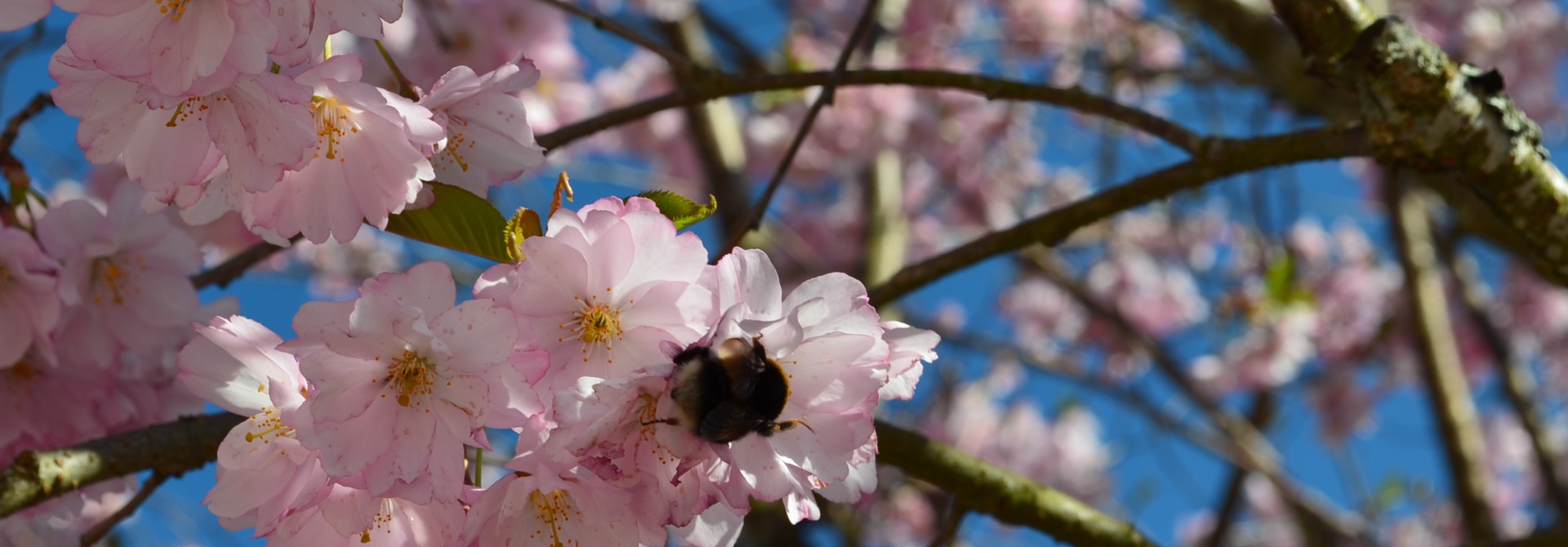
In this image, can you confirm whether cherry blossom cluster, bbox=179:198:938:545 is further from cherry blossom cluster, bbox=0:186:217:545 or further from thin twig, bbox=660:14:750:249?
thin twig, bbox=660:14:750:249

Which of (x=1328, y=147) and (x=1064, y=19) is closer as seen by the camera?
(x=1328, y=147)

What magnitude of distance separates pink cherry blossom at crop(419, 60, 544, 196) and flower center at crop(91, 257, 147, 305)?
612mm

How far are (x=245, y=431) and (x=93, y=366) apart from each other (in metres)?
0.61

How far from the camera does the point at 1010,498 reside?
1.43m

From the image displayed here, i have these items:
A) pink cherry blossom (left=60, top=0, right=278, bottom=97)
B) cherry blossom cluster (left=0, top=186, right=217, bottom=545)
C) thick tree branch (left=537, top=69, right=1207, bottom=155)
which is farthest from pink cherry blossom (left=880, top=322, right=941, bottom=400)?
cherry blossom cluster (left=0, top=186, right=217, bottom=545)

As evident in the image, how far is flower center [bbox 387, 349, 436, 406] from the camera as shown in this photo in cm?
82

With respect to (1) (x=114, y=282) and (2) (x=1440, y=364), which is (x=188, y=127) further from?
(2) (x=1440, y=364)

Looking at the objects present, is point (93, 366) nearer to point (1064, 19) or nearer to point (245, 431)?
point (245, 431)

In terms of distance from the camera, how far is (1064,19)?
566 centimetres

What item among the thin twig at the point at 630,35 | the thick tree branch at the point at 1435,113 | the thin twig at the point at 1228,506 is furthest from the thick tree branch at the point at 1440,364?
the thin twig at the point at 630,35

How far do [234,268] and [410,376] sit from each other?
752 mm

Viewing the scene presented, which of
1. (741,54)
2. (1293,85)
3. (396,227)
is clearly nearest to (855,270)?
(741,54)

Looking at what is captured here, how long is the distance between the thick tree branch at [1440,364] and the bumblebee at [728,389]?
9.18ft

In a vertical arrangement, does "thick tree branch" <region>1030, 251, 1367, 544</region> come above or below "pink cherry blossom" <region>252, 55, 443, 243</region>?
above
